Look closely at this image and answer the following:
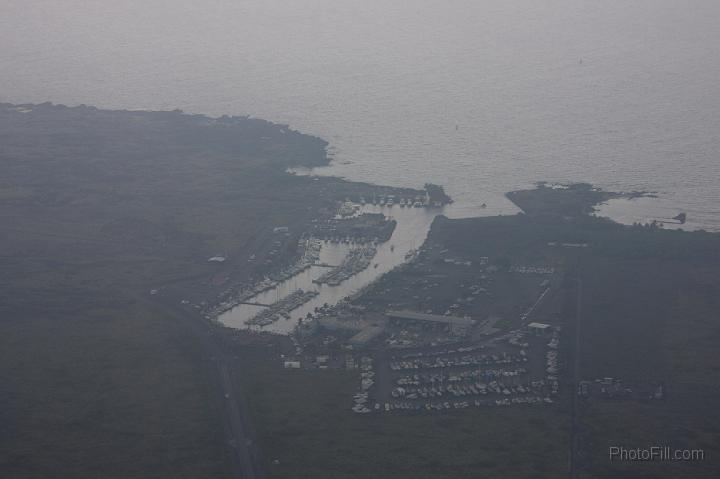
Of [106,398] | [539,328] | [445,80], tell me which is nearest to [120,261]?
[106,398]

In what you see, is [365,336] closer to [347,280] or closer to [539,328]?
[539,328]

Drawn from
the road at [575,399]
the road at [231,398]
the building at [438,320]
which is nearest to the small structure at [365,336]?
the building at [438,320]

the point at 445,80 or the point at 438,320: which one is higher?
the point at 445,80

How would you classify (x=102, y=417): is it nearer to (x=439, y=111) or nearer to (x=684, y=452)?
(x=684, y=452)

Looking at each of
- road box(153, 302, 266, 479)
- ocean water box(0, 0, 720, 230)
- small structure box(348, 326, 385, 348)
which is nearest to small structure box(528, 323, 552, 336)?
small structure box(348, 326, 385, 348)

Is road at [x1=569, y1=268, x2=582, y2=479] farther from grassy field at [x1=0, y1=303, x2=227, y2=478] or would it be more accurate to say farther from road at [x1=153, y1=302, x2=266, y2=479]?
grassy field at [x1=0, y1=303, x2=227, y2=478]

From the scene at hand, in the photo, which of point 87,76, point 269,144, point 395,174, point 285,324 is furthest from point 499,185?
point 87,76
